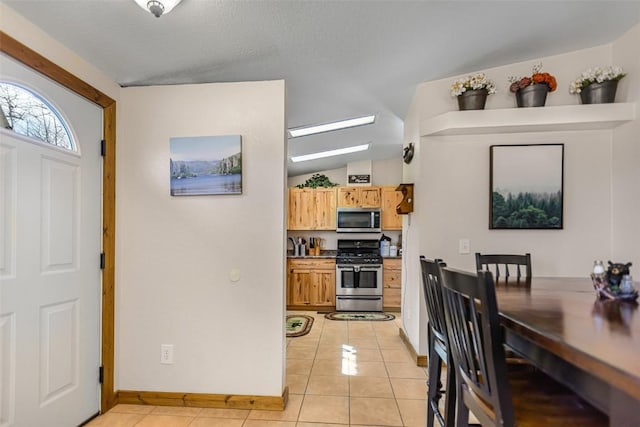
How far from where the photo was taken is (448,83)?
2.93 meters

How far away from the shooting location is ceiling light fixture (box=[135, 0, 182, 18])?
1501 millimetres

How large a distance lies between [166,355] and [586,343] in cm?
239

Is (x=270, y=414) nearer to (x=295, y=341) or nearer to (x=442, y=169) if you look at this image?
(x=295, y=341)

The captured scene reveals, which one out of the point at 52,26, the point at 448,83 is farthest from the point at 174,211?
the point at 448,83

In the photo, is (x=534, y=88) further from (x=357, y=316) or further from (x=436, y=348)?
(x=357, y=316)

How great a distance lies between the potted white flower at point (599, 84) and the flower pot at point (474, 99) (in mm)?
740

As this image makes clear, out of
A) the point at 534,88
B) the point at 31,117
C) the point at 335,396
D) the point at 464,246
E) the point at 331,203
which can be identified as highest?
the point at 534,88

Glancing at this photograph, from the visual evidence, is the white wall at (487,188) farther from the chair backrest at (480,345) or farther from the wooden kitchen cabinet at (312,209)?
the wooden kitchen cabinet at (312,209)

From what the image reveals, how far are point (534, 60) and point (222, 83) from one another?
261 cm

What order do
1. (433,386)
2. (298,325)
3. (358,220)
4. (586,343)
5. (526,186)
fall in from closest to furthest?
1. (586,343)
2. (433,386)
3. (526,186)
4. (298,325)
5. (358,220)

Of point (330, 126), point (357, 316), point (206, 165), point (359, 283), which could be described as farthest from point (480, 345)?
point (359, 283)

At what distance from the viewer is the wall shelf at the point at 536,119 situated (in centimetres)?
252

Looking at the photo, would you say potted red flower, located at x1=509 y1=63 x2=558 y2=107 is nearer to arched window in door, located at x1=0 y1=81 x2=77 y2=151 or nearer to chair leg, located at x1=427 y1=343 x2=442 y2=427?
chair leg, located at x1=427 y1=343 x2=442 y2=427

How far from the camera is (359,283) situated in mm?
5051
